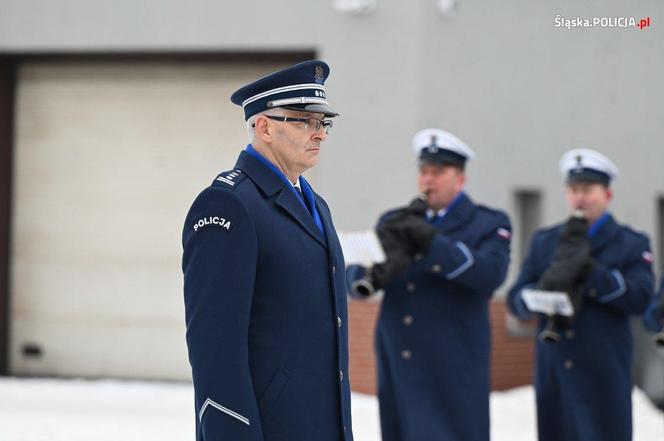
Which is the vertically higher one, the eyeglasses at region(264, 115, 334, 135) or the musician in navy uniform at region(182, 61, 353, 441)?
the eyeglasses at region(264, 115, 334, 135)

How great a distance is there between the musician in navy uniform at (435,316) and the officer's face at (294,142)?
7.33 ft

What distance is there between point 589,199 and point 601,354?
828 millimetres

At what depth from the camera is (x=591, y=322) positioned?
632cm

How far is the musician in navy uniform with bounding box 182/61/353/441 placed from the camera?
3.23 metres

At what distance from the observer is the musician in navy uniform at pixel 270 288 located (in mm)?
3232

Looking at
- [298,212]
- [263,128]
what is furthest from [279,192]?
[263,128]

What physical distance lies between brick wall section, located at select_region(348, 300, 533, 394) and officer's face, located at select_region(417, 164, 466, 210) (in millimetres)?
3797

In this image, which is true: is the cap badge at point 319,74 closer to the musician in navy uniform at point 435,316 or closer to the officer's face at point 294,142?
the officer's face at point 294,142

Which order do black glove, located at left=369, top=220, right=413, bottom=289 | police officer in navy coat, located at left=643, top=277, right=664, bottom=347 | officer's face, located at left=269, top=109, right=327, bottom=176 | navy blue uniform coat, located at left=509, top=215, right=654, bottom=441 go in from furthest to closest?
1. police officer in navy coat, located at left=643, top=277, right=664, bottom=347
2. navy blue uniform coat, located at left=509, top=215, right=654, bottom=441
3. black glove, located at left=369, top=220, right=413, bottom=289
4. officer's face, located at left=269, top=109, right=327, bottom=176

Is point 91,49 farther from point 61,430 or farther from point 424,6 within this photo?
point 61,430

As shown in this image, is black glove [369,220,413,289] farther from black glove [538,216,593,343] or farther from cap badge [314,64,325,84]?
cap badge [314,64,325,84]

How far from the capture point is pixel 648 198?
454 inches

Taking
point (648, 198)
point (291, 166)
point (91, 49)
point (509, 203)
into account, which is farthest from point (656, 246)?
point (291, 166)

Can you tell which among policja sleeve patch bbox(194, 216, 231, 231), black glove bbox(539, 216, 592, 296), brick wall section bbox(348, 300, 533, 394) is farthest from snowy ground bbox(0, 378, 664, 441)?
policja sleeve patch bbox(194, 216, 231, 231)
